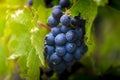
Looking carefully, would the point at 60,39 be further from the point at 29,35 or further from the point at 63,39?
the point at 29,35

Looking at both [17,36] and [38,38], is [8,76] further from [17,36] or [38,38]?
[38,38]

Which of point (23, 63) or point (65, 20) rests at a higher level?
point (65, 20)

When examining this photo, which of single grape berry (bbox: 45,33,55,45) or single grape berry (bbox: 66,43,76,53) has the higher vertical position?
single grape berry (bbox: 45,33,55,45)

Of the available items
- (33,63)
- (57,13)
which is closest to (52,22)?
(57,13)

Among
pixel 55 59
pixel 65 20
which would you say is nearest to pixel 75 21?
pixel 65 20

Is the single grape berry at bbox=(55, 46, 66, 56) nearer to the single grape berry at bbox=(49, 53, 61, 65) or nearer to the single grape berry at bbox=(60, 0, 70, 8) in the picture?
the single grape berry at bbox=(49, 53, 61, 65)

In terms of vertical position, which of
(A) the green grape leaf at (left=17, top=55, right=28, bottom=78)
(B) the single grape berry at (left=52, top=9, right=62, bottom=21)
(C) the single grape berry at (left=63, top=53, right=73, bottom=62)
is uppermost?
(B) the single grape berry at (left=52, top=9, right=62, bottom=21)

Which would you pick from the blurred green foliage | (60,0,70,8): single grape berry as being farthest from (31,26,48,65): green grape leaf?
(60,0,70,8): single grape berry

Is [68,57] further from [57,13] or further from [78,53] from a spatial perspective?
[57,13]
